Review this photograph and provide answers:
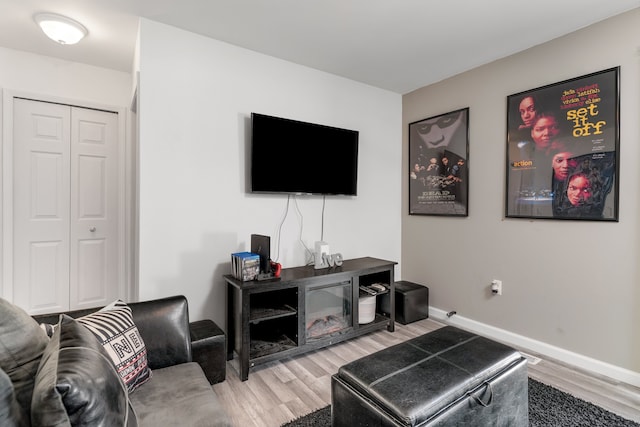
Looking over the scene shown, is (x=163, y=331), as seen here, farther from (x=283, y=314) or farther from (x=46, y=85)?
(x=46, y=85)

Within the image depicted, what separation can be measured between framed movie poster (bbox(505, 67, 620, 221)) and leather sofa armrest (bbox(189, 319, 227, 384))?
2559 mm

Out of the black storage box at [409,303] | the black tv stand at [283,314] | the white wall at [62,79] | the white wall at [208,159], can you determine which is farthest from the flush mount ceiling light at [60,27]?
the black storage box at [409,303]

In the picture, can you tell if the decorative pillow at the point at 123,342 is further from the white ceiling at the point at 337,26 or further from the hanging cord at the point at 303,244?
the white ceiling at the point at 337,26

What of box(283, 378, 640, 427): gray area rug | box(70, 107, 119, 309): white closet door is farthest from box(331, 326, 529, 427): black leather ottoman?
box(70, 107, 119, 309): white closet door

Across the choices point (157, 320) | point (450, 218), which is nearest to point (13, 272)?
point (157, 320)

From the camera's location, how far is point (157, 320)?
161cm

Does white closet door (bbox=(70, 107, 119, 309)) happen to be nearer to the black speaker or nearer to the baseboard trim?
the black speaker

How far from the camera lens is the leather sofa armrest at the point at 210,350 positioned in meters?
1.88

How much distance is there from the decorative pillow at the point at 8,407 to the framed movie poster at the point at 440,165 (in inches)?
126

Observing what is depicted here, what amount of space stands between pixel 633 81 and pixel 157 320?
333 cm

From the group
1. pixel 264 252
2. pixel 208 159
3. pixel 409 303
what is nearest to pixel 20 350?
pixel 264 252

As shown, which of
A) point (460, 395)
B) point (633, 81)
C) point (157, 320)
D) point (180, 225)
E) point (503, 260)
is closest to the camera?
point (460, 395)

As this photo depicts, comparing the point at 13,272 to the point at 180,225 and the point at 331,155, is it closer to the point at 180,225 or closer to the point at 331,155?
the point at 180,225

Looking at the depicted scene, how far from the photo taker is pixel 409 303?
10.4 ft
